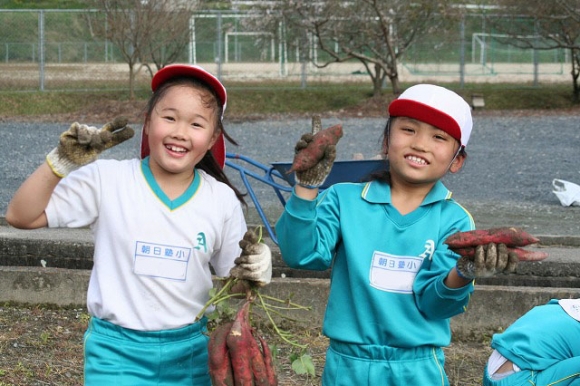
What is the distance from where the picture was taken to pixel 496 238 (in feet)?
8.78

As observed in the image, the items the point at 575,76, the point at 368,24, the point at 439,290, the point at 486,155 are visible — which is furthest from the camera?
the point at 575,76

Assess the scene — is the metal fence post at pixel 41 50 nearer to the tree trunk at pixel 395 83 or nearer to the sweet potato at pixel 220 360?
the tree trunk at pixel 395 83

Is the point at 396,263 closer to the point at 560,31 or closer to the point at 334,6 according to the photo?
the point at 334,6

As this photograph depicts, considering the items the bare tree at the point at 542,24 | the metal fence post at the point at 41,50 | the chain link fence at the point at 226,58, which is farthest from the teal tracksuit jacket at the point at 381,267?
the bare tree at the point at 542,24

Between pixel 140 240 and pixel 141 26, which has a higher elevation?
pixel 140 240

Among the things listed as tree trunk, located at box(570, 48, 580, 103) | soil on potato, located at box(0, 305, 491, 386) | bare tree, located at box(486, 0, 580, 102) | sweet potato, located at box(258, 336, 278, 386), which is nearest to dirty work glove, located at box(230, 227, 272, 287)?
sweet potato, located at box(258, 336, 278, 386)

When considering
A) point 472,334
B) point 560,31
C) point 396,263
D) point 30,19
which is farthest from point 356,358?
point 30,19

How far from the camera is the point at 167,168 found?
2945 mm

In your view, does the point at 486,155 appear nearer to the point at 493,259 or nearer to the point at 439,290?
the point at 439,290

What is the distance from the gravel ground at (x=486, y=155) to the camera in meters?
8.52

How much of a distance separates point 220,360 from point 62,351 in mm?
2221

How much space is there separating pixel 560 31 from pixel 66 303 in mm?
15632

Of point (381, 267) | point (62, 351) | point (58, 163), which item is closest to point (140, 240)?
point (58, 163)

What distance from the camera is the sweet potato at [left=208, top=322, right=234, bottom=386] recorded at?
2.81 metres
